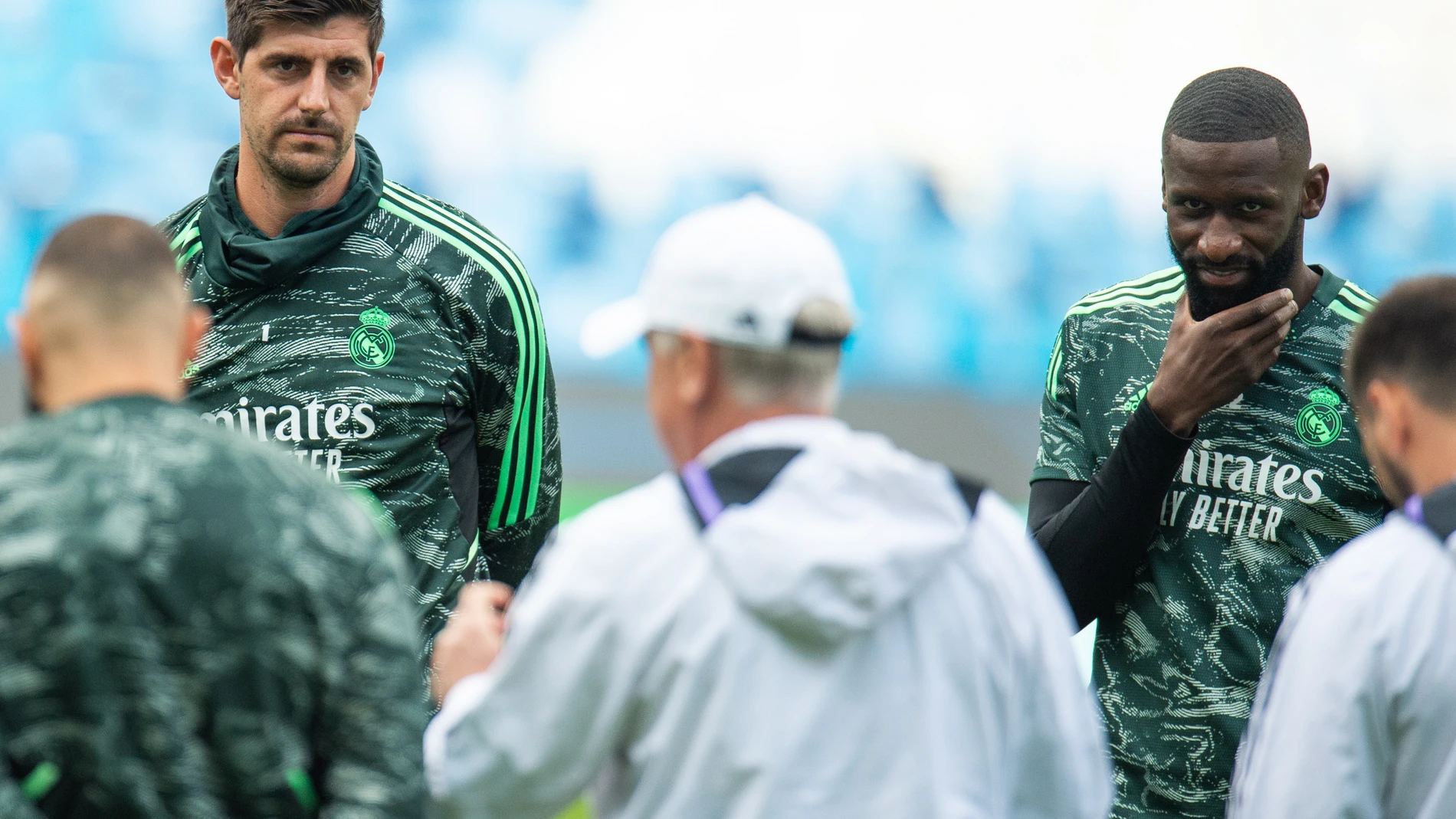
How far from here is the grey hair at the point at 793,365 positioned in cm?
193

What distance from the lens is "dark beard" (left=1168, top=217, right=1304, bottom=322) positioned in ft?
9.29

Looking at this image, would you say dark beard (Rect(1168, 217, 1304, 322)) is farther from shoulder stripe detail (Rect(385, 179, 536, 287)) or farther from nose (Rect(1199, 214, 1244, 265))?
shoulder stripe detail (Rect(385, 179, 536, 287))

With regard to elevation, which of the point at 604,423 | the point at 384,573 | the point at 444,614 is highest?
the point at 384,573

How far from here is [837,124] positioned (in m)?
10.1

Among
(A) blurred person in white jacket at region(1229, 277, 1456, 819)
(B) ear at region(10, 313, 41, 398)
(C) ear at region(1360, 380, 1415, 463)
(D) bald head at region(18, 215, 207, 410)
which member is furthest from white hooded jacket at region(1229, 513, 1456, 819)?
(B) ear at region(10, 313, 41, 398)

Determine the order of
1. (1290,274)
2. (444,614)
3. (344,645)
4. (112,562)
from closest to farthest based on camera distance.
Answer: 1. (112,562)
2. (344,645)
3. (1290,274)
4. (444,614)

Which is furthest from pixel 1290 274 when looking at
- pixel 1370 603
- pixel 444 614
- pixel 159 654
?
pixel 159 654

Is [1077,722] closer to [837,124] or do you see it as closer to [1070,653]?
[1070,653]

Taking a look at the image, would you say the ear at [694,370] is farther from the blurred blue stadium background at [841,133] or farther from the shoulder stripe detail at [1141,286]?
the blurred blue stadium background at [841,133]

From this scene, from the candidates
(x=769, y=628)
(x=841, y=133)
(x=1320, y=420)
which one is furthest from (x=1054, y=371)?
(x=841, y=133)

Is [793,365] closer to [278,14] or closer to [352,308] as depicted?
[352,308]

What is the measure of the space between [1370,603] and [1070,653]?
1.20 ft

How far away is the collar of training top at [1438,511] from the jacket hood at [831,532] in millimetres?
596

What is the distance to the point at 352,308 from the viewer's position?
10.4 ft
